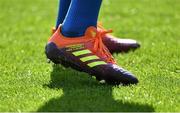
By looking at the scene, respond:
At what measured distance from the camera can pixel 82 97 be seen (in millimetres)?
3488

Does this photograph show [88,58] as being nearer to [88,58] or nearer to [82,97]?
[88,58]

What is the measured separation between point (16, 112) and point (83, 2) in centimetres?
98

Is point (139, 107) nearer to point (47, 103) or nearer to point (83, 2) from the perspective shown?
point (47, 103)

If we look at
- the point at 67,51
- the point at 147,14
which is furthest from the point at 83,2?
the point at 147,14

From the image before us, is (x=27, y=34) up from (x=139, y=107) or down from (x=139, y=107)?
down

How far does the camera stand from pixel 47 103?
3.39 metres

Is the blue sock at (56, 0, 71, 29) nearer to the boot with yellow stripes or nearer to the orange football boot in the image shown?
the orange football boot

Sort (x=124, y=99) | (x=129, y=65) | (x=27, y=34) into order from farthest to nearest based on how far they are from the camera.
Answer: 1. (x=27, y=34)
2. (x=129, y=65)
3. (x=124, y=99)

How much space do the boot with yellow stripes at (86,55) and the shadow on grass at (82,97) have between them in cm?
9

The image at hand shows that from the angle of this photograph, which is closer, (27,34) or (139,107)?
(139,107)

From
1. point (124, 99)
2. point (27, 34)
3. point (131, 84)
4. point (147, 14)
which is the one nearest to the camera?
point (124, 99)

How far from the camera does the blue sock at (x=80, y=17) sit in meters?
3.87

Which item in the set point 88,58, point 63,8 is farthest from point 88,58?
point 63,8

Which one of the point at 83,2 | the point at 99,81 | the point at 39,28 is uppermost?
the point at 83,2
